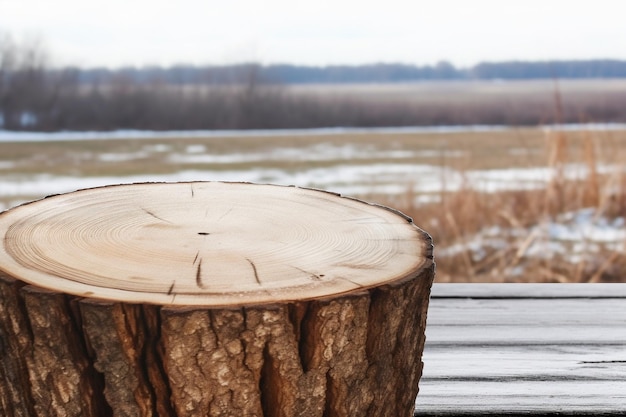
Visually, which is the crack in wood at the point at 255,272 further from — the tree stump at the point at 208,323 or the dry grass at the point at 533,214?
the dry grass at the point at 533,214

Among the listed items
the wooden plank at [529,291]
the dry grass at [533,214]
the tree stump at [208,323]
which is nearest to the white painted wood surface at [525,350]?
the wooden plank at [529,291]

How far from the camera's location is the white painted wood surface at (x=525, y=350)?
114 cm

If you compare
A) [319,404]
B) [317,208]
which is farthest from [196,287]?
[317,208]

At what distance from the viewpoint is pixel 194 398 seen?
31.2 inches

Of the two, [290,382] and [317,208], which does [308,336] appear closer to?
[290,382]

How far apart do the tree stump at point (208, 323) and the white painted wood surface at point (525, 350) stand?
27cm

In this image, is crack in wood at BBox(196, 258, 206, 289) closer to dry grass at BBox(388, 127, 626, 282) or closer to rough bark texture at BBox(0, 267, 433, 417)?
rough bark texture at BBox(0, 267, 433, 417)

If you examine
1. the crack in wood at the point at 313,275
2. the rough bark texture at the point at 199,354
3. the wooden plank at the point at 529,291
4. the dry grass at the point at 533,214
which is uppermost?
the crack in wood at the point at 313,275

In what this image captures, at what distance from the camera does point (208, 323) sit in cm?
75

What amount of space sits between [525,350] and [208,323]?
78cm

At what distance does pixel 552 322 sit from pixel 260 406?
85 cm

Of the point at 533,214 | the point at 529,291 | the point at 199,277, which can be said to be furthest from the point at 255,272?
the point at 533,214

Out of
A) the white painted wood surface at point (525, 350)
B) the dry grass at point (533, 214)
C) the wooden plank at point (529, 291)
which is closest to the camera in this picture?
the white painted wood surface at point (525, 350)

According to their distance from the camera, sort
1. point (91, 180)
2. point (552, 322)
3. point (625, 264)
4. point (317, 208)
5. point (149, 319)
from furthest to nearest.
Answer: point (91, 180) < point (625, 264) < point (552, 322) < point (317, 208) < point (149, 319)
